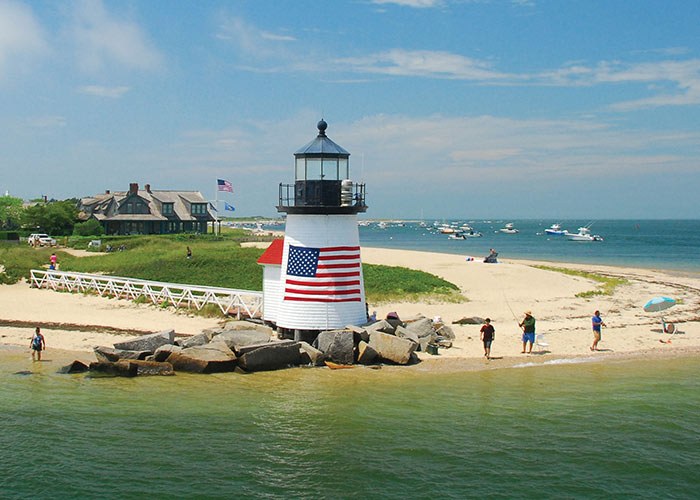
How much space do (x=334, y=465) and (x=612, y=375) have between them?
10080mm

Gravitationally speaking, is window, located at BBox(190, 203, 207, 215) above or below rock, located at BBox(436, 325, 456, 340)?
above

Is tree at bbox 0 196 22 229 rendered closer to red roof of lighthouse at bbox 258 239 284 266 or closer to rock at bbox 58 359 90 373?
red roof of lighthouse at bbox 258 239 284 266

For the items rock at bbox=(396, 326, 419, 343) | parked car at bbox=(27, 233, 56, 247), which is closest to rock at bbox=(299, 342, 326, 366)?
rock at bbox=(396, 326, 419, 343)

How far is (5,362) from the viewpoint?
18.9 meters

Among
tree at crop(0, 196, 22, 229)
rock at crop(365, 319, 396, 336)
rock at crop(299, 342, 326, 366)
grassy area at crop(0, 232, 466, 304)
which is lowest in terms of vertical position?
rock at crop(299, 342, 326, 366)

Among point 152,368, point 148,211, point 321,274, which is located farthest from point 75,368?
point 148,211

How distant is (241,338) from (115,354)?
12.4 feet

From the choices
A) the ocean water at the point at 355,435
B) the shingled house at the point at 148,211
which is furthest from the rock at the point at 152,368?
the shingled house at the point at 148,211

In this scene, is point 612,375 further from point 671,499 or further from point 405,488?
point 405,488

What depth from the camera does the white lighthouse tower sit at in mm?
18984

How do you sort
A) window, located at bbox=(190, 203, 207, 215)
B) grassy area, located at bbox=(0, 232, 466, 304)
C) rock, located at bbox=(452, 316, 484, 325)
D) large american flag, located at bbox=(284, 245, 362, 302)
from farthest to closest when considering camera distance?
window, located at bbox=(190, 203, 207, 215), grassy area, located at bbox=(0, 232, 466, 304), rock, located at bbox=(452, 316, 484, 325), large american flag, located at bbox=(284, 245, 362, 302)

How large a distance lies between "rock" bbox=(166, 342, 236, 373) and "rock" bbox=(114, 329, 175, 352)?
1.02 metres

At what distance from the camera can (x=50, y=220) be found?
69125 mm

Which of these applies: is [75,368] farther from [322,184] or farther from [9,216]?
[9,216]
